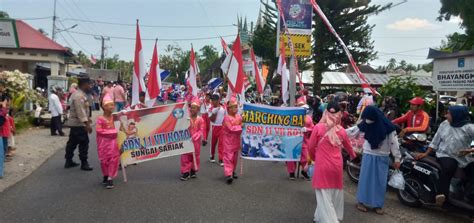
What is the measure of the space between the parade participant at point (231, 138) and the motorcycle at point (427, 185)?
9.16 feet

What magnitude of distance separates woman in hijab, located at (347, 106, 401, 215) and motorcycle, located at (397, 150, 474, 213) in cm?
57

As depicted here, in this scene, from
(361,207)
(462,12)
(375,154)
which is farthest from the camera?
(462,12)

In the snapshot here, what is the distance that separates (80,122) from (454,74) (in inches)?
321

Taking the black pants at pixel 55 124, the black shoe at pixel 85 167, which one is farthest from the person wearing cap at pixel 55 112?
the black shoe at pixel 85 167

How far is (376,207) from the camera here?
5.68m

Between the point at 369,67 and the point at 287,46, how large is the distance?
5556 cm

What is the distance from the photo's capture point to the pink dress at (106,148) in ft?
21.5

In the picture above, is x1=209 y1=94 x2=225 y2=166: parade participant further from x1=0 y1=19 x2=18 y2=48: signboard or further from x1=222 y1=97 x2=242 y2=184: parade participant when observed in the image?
x1=0 y1=19 x2=18 y2=48: signboard

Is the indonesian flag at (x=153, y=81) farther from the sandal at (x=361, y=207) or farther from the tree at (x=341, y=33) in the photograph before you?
the tree at (x=341, y=33)

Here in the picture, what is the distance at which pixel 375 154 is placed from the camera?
5.60 meters

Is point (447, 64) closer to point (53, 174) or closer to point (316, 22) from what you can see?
point (53, 174)

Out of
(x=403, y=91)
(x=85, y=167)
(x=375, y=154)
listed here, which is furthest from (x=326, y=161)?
(x=403, y=91)

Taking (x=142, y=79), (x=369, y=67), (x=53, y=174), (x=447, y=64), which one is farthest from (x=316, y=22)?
(x=369, y=67)

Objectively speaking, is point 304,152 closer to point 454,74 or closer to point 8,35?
point 454,74
